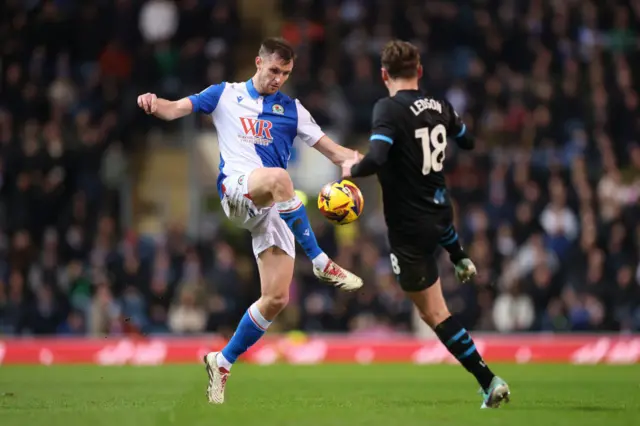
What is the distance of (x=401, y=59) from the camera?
25.2 feet

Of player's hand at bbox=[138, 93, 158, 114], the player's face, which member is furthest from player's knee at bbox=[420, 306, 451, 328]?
player's hand at bbox=[138, 93, 158, 114]

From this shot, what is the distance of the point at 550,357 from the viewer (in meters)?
15.1

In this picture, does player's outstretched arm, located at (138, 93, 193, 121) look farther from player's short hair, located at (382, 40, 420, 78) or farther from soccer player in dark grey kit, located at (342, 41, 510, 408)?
player's short hair, located at (382, 40, 420, 78)

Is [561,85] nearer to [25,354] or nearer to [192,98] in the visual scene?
[25,354]

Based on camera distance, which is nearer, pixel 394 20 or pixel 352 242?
pixel 352 242

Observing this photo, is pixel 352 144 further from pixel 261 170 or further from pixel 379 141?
pixel 379 141

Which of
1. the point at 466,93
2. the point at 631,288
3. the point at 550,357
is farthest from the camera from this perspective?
the point at 466,93

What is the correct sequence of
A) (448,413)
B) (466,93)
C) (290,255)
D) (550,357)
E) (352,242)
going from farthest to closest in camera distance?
1. (466,93)
2. (352,242)
3. (550,357)
4. (290,255)
5. (448,413)

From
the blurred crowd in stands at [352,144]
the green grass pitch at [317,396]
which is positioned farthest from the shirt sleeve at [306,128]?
the blurred crowd in stands at [352,144]

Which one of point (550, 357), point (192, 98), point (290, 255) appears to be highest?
point (192, 98)

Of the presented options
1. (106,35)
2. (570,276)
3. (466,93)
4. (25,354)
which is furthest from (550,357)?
(106,35)

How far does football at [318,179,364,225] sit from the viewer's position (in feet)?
26.7

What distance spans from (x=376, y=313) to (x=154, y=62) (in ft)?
19.4

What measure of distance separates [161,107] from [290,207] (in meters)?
1.15
